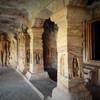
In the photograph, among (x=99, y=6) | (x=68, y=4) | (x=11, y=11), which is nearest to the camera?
(x=68, y=4)

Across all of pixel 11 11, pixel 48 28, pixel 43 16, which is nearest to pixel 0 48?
pixel 48 28

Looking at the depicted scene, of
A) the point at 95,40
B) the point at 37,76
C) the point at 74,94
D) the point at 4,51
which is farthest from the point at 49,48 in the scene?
the point at 74,94

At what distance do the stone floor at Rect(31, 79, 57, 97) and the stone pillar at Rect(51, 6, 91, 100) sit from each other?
108 centimetres

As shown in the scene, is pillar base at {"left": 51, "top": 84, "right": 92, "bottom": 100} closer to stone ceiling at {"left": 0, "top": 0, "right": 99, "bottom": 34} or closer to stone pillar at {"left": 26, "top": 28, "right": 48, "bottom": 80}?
stone ceiling at {"left": 0, "top": 0, "right": 99, "bottom": 34}

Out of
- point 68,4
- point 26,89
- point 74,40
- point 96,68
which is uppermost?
point 68,4

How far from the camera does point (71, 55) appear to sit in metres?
3.82

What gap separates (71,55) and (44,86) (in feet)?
7.63

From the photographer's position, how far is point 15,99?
469cm

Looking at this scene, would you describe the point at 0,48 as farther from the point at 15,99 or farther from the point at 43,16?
the point at 15,99

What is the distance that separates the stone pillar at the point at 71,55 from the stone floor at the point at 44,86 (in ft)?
3.55

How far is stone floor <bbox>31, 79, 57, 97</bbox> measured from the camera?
16.5 ft

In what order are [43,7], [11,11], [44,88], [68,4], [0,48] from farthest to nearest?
[0,48] < [11,11] < [44,88] < [43,7] < [68,4]

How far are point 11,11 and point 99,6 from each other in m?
3.19

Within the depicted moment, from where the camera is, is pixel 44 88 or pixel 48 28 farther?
pixel 48 28
